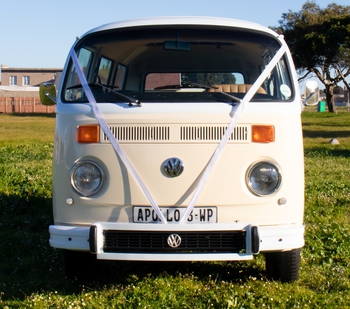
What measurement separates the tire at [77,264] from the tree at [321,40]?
39892 millimetres

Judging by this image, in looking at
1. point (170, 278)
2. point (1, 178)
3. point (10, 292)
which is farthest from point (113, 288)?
point (1, 178)

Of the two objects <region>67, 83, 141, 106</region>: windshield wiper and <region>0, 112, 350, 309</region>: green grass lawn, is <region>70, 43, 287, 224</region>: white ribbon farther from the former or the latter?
<region>0, 112, 350, 309</region>: green grass lawn

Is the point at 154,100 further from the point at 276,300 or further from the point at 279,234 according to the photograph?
the point at 276,300

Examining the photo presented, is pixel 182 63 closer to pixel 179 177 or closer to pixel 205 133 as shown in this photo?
pixel 205 133

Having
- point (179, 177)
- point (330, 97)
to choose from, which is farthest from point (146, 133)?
point (330, 97)

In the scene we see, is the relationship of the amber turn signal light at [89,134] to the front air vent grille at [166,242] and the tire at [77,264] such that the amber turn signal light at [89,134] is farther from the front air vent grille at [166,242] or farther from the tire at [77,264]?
the tire at [77,264]

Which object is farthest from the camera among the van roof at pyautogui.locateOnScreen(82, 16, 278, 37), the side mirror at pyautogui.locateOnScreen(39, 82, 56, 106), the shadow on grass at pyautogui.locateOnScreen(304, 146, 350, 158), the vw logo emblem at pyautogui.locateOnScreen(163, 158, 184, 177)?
the shadow on grass at pyautogui.locateOnScreen(304, 146, 350, 158)

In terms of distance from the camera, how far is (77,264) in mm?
5152

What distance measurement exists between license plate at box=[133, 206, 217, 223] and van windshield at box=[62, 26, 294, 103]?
818 millimetres

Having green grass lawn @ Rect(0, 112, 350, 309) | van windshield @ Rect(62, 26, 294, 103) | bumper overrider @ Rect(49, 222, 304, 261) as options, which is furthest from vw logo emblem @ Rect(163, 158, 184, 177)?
green grass lawn @ Rect(0, 112, 350, 309)

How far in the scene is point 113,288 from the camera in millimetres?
4992

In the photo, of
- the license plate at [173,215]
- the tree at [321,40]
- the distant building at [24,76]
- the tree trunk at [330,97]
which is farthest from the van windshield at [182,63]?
the distant building at [24,76]

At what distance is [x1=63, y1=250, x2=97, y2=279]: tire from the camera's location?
5.08m

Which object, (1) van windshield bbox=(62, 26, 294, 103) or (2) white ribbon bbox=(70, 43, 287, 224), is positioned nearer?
(2) white ribbon bbox=(70, 43, 287, 224)
